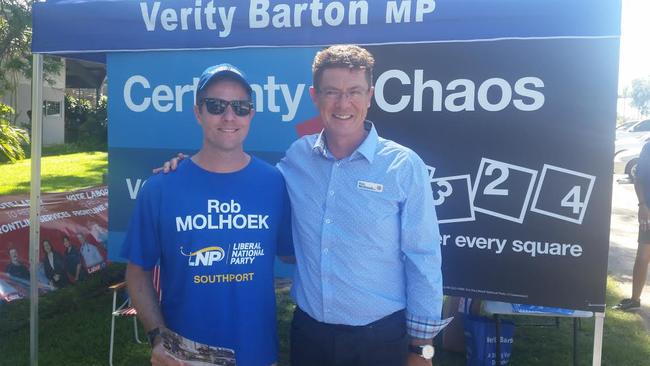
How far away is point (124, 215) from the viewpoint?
12.1 ft

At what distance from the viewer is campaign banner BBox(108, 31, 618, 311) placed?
2.85 meters

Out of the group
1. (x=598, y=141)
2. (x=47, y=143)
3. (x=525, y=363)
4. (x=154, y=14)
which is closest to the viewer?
(x=598, y=141)

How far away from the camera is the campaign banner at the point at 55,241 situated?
448 cm

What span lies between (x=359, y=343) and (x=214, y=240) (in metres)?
0.65

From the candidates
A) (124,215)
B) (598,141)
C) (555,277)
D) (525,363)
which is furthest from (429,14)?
(525,363)

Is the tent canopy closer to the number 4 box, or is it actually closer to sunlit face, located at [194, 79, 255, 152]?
the number 4 box

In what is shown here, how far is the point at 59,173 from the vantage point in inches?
591

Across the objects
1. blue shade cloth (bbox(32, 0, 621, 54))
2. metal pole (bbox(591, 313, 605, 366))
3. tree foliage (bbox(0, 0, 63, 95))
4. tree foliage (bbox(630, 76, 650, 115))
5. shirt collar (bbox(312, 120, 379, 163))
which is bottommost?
metal pole (bbox(591, 313, 605, 366))

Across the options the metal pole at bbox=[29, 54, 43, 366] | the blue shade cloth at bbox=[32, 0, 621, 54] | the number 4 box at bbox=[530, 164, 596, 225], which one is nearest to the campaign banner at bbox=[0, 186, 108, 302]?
the metal pole at bbox=[29, 54, 43, 366]

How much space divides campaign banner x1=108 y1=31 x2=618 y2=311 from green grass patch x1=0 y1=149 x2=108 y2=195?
31.6ft

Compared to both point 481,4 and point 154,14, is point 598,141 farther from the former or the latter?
point 154,14

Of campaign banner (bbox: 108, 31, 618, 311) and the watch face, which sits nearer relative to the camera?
the watch face

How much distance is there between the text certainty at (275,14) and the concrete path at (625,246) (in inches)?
154

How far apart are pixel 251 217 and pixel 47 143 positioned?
26451mm
